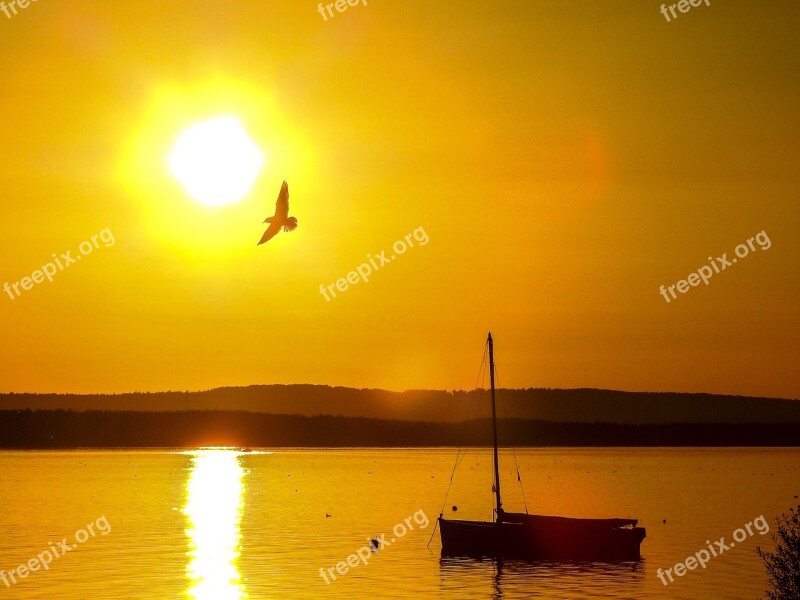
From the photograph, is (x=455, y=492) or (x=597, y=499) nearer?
(x=597, y=499)

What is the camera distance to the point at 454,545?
237ft

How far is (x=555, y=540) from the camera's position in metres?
69.5

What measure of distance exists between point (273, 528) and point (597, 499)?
52862 mm

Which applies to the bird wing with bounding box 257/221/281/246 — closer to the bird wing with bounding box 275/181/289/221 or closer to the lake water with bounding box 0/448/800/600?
the bird wing with bounding box 275/181/289/221

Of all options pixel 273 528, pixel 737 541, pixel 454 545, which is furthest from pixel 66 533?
pixel 737 541

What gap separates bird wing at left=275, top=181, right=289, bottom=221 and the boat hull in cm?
3614

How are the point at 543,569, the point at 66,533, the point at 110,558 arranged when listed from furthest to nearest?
1. the point at 66,533
2. the point at 110,558
3. the point at 543,569

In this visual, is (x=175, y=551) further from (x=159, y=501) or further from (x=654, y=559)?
(x=159, y=501)

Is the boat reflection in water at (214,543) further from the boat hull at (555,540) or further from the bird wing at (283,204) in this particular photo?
the bird wing at (283,204)

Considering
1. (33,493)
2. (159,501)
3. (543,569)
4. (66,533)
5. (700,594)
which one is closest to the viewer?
(700,594)

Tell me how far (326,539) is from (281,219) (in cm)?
5451

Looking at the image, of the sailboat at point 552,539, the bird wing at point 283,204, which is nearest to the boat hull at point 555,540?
the sailboat at point 552,539

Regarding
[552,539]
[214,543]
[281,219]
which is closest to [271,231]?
[281,219]

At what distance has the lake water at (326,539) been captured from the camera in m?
62.0
